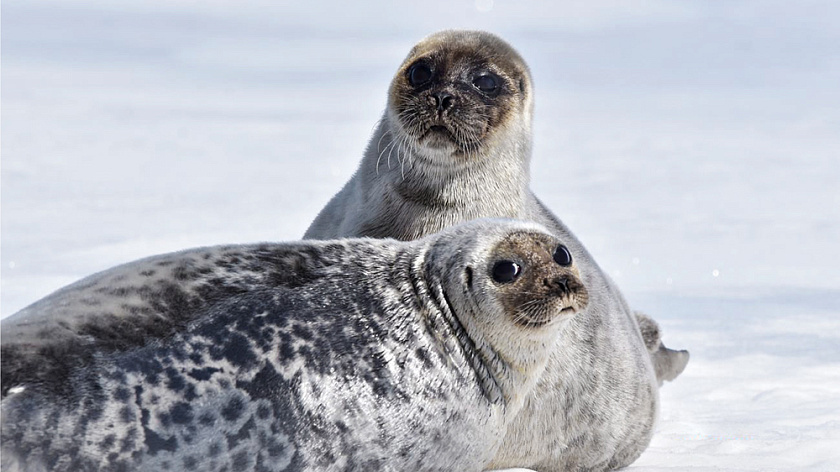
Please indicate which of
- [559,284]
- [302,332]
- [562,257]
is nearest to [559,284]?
[559,284]

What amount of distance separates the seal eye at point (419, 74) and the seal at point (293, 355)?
1058mm

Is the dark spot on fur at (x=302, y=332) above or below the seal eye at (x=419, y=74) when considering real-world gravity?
below

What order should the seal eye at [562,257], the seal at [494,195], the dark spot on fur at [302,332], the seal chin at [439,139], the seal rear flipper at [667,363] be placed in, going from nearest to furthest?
the dark spot on fur at [302,332]
the seal eye at [562,257]
the seal at [494,195]
the seal chin at [439,139]
the seal rear flipper at [667,363]

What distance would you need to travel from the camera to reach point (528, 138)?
243 inches

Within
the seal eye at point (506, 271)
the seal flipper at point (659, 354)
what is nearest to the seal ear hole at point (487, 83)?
the seal eye at point (506, 271)

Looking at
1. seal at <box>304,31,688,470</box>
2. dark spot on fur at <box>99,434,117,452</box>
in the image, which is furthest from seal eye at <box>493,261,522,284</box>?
dark spot on fur at <box>99,434,117,452</box>

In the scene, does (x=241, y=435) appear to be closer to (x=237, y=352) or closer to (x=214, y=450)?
(x=214, y=450)

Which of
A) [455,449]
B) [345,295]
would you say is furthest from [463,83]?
[455,449]

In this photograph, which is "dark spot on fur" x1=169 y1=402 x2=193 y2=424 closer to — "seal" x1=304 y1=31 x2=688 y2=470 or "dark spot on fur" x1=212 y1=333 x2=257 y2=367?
"dark spot on fur" x1=212 y1=333 x2=257 y2=367

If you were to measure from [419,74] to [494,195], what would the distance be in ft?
2.22

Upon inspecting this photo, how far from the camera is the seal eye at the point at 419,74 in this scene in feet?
19.2

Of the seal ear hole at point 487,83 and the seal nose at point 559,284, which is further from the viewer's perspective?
the seal ear hole at point 487,83

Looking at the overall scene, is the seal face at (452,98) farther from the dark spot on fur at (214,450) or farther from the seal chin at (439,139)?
the dark spot on fur at (214,450)

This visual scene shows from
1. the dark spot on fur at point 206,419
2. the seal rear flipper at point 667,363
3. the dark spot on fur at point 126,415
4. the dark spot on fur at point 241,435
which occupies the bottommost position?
the seal rear flipper at point 667,363
